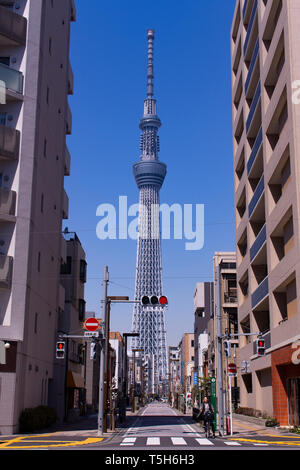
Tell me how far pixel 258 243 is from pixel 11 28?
944 inches

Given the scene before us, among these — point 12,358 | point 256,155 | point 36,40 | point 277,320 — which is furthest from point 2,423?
point 256,155

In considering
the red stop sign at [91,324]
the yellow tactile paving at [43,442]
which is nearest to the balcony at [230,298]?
the red stop sign at [91,324]

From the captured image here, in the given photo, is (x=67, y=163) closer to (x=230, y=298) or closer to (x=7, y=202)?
(x=7, y=202)

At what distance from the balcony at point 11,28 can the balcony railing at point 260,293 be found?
23300mm

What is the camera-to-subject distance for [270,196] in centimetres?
4222

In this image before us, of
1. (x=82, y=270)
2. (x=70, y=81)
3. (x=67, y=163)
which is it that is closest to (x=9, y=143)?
(x=67, y=163)

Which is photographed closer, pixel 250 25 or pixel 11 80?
pixel 11 80

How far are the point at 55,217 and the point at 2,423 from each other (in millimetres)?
17526

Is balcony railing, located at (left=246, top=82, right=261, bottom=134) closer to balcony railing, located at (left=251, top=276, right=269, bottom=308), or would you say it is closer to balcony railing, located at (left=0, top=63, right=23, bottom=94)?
balcony railing, located at (left=251, top=276, right=269, bottom=308)

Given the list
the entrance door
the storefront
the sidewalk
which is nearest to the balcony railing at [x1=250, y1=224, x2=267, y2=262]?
the storefront

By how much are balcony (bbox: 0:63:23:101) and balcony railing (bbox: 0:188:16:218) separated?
19.3 feet

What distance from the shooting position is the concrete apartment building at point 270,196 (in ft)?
116

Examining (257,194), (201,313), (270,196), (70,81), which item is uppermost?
(70,81)

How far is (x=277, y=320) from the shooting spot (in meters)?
39.7
